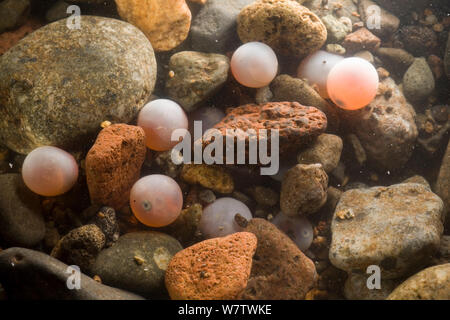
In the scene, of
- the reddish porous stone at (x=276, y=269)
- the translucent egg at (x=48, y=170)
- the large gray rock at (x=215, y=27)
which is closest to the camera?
the reddish porous stone at (x=276, y=269)

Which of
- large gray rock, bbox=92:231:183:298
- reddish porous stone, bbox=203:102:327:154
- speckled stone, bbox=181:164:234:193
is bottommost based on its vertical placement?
large gray rock, bbox=92:231:183:298

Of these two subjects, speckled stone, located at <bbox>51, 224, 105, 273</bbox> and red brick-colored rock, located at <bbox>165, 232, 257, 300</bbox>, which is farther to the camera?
speckled stone, located at <bbox>51, 224, 105, 273</bbox>

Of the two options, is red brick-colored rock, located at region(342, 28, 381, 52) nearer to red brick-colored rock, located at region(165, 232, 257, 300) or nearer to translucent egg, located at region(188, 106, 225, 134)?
translucent egg, located at region(188, 106, 225, 134)

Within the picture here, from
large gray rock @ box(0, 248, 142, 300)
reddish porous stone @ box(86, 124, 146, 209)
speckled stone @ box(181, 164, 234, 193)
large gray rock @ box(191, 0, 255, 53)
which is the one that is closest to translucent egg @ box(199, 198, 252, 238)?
speckled stone @ box(181, 164, 234, 193)

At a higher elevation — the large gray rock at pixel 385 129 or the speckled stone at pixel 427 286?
the large gray rock at pixel 385 129

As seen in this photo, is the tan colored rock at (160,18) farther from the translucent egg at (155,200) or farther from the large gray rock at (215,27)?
the translucent egg at (155,200)

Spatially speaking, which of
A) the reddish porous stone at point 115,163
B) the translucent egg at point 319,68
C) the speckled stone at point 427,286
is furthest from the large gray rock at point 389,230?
the reddish porous stone at point 115,163

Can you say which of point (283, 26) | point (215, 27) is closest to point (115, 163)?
point (215, 27)

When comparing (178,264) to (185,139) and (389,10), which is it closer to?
(185,139)
